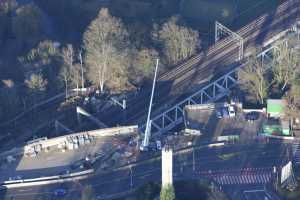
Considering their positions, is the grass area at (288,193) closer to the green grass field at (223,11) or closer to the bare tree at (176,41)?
the bare tree at (176,41)

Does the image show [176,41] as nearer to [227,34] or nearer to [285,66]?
[227,34]

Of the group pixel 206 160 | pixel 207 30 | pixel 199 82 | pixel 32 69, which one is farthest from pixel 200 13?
pixel 206 160

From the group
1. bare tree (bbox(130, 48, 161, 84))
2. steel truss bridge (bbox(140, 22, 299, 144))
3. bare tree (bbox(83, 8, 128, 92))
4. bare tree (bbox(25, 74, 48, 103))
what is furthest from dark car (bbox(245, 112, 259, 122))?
bare tree (bbox(25, 74, 48, 103))

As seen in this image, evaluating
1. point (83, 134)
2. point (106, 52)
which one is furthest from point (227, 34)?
point (83, 134)

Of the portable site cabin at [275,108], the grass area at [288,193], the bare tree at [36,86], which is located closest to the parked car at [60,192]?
the bare tree at [36,86]

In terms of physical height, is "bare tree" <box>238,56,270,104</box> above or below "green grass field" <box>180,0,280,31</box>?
below

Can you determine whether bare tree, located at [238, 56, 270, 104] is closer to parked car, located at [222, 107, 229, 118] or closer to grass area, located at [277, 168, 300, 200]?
parked car, located at [222, 107, 229, 118]

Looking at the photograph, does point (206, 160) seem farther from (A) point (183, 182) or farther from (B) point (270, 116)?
(B) point (270, 116)
